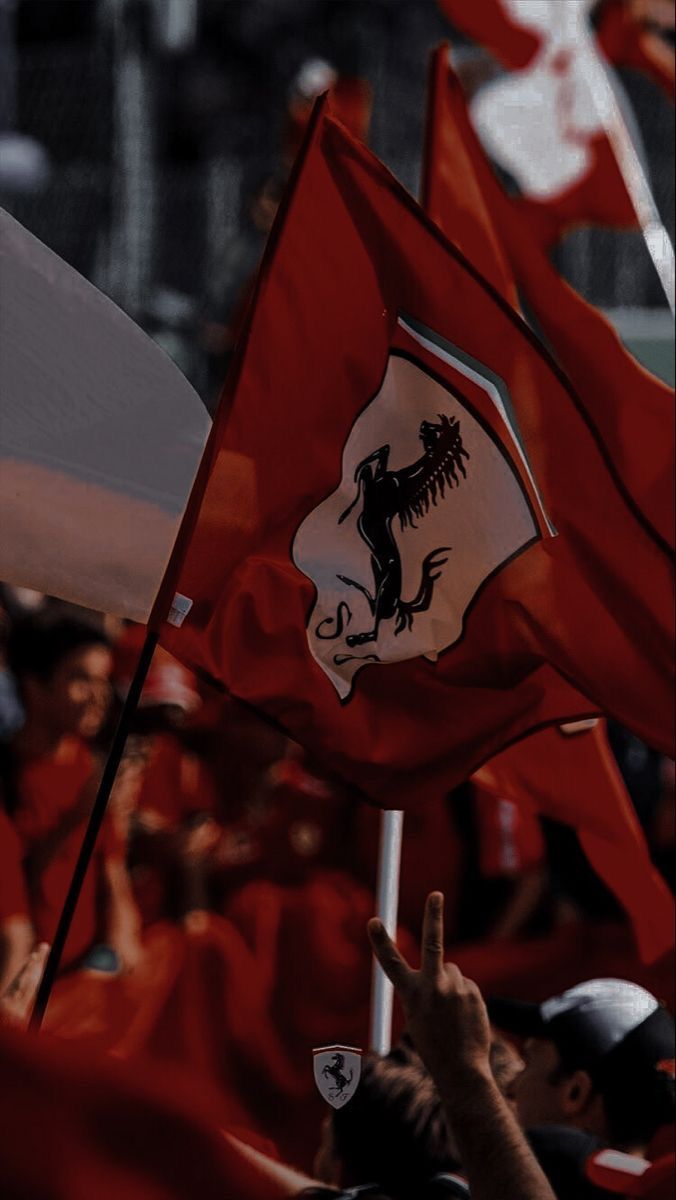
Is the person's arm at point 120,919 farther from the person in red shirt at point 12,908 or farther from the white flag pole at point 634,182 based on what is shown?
the white flag pole at point 634,182

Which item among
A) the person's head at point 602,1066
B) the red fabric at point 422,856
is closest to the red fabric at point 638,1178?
the person's head at point 602,1066

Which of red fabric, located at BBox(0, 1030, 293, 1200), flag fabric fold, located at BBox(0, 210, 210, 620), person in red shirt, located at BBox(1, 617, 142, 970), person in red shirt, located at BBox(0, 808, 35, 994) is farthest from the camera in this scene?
person in red shirt, located at BBox(1, 617, 142, 970)

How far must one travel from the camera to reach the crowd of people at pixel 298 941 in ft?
6.84

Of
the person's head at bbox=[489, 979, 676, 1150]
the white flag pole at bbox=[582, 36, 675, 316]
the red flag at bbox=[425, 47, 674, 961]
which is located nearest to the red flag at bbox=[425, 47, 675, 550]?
the red flag at bbox=[425, 47, 674, 961]

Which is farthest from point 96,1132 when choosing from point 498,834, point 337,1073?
point 498,834

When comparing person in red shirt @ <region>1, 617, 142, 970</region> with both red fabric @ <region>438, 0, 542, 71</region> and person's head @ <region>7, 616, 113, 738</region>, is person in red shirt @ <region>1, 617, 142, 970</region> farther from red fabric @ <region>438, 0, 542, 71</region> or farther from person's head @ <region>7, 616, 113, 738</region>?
red fabric @ <region>438, 0, 542, 71</region>

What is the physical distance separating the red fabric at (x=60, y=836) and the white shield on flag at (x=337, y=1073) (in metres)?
1.51

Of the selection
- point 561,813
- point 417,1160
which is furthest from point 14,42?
point 417,1160

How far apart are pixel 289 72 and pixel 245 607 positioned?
7.09 meters

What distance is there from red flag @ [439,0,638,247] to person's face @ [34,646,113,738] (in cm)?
295

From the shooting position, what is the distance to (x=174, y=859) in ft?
13.7

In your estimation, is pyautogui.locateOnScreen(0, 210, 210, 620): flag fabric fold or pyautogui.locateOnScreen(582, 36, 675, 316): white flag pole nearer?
pyautogui.locateOnScreen(0, 210, 210, 620): flag fabric fold

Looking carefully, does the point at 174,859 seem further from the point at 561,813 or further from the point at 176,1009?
the point at 561,813

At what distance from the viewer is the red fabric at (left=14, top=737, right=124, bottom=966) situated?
357cm
